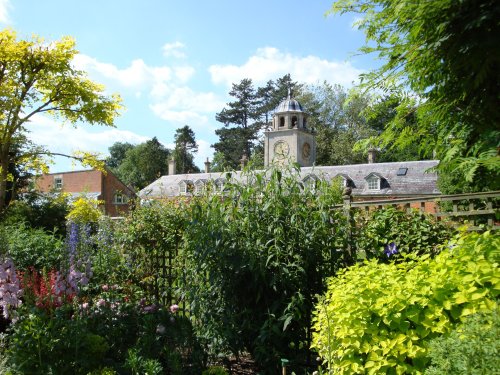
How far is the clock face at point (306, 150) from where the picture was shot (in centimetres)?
3847

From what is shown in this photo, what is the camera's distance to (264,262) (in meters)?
4.08

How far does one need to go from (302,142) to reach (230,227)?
34.4 m

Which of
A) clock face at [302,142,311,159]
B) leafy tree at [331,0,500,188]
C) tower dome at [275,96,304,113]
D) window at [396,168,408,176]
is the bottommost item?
leafy tree at [331,0,500,188]

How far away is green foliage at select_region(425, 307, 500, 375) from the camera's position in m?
2.10

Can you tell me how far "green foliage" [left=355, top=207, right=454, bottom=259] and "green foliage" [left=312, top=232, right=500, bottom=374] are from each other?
1408mm

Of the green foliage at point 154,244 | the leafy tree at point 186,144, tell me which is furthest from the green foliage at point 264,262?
the leafy tree at point 186,144

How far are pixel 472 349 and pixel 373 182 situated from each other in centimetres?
3091

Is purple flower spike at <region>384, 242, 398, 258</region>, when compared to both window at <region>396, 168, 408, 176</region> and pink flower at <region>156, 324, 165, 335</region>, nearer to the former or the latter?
pink flower at <region>156, 324, 165, 335</region>

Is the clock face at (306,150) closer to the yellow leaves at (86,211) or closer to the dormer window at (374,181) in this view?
the dormer window at (374,181)

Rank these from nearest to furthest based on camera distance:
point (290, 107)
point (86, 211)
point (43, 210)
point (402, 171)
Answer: point (86, 211) < point (43, 210) < point (402, 171) < point (290, 107)

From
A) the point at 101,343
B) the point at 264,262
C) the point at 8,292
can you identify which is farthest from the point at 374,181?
the point at 101,343

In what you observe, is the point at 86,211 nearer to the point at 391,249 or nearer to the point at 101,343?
the point at 101,343

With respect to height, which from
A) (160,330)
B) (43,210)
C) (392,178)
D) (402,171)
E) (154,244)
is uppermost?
(402,171)

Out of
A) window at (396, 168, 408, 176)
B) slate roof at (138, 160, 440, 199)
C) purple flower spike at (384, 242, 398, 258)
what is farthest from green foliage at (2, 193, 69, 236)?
window at (396, 168, 408, 176)
